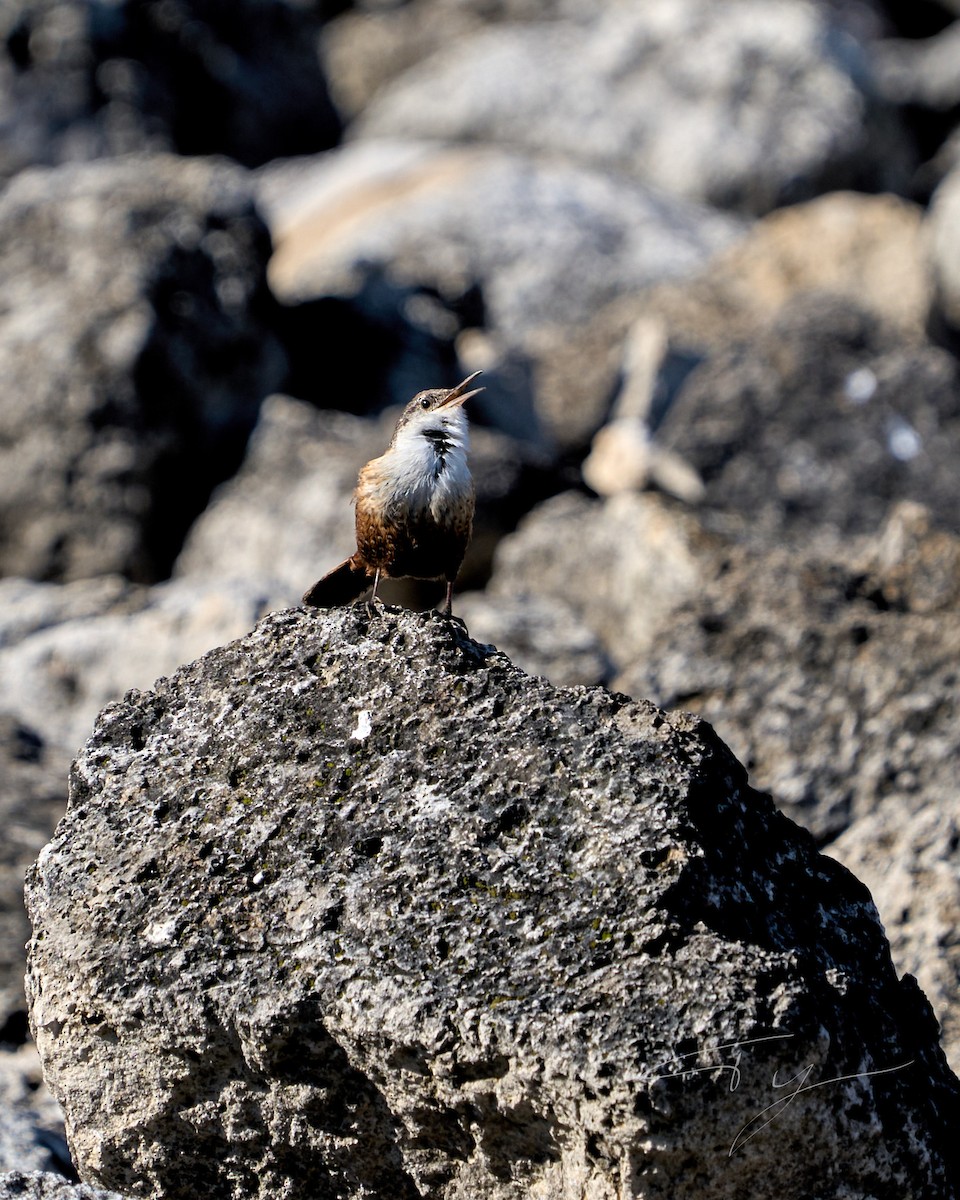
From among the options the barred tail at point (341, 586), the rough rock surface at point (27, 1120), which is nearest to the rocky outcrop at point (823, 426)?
the barred tail at point (341, 586)

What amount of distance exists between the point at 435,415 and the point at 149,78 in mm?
18811

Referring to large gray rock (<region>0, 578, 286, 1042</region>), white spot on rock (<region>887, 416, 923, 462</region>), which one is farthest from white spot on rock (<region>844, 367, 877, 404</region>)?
large gray rock (<region>0, 578, 286, 1042</region>)

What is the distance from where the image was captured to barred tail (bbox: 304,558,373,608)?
23.0 ft

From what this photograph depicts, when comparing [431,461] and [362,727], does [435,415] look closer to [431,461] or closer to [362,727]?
[431,461]

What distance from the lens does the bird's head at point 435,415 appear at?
7082 millimetres

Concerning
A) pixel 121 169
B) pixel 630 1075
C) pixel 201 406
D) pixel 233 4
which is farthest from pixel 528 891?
pixel 233 4

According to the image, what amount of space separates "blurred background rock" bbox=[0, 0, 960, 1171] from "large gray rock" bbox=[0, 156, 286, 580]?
41 millimetres

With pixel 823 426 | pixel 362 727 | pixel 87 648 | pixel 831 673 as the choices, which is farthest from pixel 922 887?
pixel 823 426

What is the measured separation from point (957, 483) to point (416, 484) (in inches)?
331

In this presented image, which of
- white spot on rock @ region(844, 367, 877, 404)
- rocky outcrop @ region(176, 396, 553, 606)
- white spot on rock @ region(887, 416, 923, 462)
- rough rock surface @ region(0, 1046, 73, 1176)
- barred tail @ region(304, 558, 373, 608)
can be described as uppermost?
barred tail @ region(304, 558, 373, 608)

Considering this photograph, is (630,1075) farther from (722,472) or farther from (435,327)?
(435,327)

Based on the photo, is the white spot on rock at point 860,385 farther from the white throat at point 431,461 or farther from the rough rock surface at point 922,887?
the white throat at point 431,461

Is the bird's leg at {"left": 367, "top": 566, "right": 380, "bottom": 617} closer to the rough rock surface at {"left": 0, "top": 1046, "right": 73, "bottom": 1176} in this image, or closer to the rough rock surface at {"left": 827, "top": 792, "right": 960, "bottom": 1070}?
the rough rock surface at {"left": 0, "top": 1046, "right": 73, "bottom": 1176}

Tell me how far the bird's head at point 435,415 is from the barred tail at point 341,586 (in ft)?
2.22
